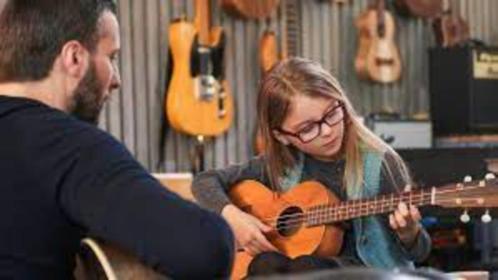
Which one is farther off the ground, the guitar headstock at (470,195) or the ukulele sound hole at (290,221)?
the guitar headstock at (470,195)

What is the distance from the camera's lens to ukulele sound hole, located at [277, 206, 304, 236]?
256 centimetres

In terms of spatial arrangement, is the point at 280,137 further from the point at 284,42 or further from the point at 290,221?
the point at 284,42

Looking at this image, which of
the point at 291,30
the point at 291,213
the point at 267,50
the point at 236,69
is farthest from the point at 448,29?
the point at 291,213

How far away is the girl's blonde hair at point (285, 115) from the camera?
2469 millimetres

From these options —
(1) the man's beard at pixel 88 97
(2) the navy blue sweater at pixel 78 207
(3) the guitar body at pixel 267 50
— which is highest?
(3) the guitar body at pixel 267 50

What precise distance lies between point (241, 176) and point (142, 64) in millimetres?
2037

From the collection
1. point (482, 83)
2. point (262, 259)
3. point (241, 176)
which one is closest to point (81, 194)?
point (262, 259)

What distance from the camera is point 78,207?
1.31 m

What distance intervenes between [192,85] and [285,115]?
2.02 m

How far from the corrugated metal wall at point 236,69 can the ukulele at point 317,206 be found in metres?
1.97

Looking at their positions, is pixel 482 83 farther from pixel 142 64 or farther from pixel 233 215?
pixel 233 215

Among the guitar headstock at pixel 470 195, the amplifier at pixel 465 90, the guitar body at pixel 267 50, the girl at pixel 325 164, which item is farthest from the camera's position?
the amplifier at pixel 465 90

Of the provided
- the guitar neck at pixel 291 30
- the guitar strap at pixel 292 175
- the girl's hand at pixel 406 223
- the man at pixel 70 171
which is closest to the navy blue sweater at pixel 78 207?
the man at pixel 70 171

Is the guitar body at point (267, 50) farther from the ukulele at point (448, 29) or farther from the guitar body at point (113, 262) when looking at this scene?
the guitar body at point (113, 262)
